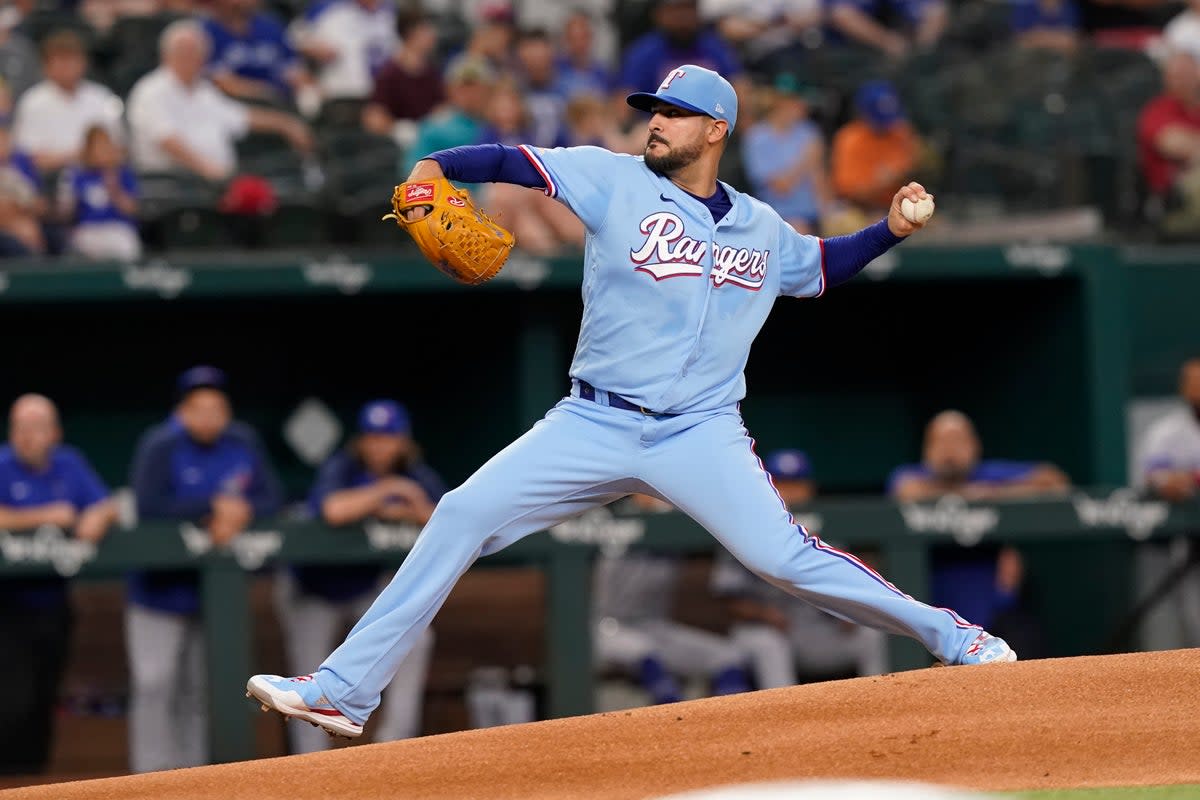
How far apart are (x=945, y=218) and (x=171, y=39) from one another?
3.88 m

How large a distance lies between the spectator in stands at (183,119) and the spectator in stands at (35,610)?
78.3 inches

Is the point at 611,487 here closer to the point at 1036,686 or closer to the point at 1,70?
the point at 1036,686

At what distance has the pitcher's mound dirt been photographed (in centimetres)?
458

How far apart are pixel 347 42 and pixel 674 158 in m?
5.77

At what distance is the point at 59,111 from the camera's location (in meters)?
8.91

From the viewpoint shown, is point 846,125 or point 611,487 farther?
point 846,125

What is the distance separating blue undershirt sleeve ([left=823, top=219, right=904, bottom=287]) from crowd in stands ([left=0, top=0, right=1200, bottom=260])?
346 centimetres

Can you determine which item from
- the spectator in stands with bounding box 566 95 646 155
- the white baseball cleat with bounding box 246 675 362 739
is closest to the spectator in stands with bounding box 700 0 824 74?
the spectator in stands with bounding box 566 95 646 155

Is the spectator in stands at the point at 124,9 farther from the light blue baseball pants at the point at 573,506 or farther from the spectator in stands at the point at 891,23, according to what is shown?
the light blue baseball pants at the point at 573,506

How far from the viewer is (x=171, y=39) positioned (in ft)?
29.7

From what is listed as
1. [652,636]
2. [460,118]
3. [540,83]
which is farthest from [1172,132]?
[652,636]

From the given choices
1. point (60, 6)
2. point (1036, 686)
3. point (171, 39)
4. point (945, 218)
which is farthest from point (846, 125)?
point (1036, 686)

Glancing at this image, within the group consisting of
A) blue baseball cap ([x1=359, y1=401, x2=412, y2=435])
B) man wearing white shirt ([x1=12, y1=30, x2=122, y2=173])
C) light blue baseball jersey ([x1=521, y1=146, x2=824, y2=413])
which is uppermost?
man wearing white shirt ([x1=12, y1=30, x2=122, y2=173])

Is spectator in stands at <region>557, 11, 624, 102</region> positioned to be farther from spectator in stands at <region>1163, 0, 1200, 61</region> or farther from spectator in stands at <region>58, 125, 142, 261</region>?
spectator in stands at <region>1163, 0, 1200, 61</region>
